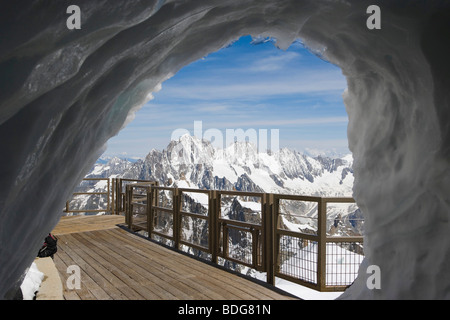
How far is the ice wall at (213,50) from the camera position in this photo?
1390mm

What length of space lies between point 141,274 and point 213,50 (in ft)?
12.2

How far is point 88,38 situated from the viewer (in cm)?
150

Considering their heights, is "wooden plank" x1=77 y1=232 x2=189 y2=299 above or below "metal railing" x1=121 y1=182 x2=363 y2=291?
below

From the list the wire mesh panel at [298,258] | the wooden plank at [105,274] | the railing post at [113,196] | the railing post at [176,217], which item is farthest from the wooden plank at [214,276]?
the railing post at [113,196]

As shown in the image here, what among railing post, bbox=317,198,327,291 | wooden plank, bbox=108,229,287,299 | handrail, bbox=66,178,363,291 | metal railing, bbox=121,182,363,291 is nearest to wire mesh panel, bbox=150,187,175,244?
wooden plank, bbox=108,229,287,299

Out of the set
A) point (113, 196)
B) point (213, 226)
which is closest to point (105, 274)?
point (213, 226)

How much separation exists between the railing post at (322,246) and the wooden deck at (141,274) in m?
0.63

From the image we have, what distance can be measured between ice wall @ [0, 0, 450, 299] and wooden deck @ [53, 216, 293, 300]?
1.74 metres

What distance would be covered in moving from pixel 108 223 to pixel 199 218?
15.1 ft

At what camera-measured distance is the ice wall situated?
1.39m

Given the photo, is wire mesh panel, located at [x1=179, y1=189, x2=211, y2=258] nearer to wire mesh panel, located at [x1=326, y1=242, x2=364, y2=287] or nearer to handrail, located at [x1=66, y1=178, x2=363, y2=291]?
handrail, located at [x1=66, y1=178, x2=363, y2=291]

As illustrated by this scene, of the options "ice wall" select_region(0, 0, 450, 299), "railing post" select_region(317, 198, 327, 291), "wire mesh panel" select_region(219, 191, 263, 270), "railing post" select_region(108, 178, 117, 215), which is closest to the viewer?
"ice wall" select_region(0, 0, 450, 299)

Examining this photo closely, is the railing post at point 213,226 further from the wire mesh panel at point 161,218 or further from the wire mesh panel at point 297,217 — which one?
the wire mesh panel at point 161,218
